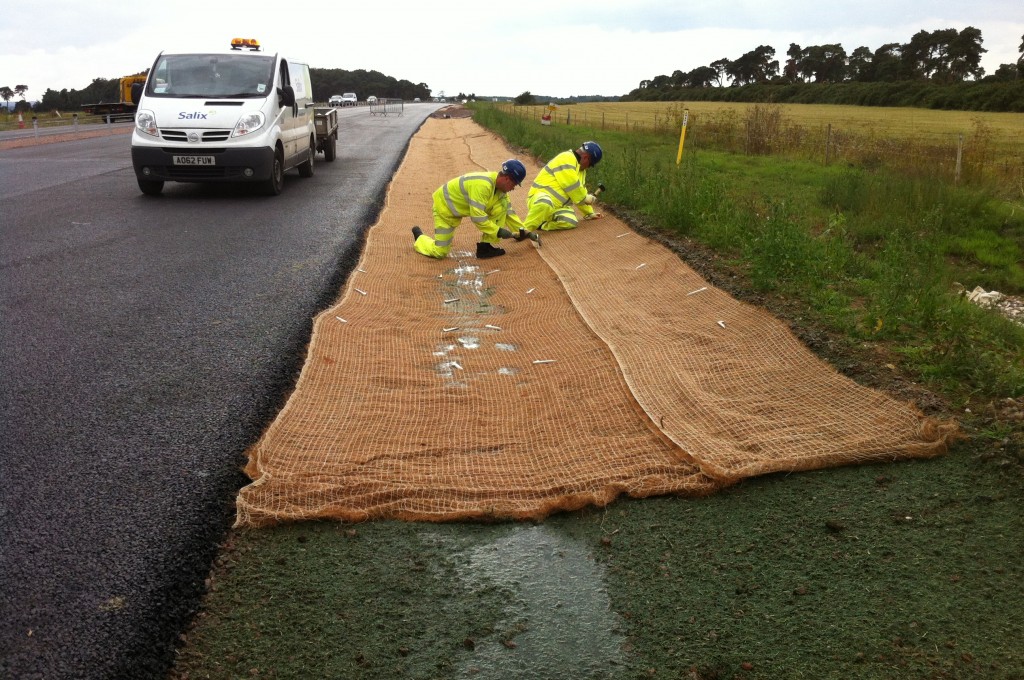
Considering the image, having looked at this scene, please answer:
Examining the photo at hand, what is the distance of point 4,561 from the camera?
2.94 meters

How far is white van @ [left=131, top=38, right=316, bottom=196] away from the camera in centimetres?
1167

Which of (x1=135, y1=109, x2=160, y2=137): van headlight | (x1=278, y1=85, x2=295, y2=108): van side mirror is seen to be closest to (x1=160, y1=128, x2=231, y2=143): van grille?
(x1=135, y1=109, x2=160, y2=137): van headlight

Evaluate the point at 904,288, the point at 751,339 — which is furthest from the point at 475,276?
the point at 904,288

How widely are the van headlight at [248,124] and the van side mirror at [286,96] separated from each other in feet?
3.05

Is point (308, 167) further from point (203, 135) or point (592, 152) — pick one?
point (592, 152)

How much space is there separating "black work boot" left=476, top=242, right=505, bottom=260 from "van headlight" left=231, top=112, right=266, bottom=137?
472 cm

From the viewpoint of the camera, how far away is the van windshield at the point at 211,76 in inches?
484

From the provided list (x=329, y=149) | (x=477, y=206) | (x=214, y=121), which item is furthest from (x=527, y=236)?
(x=329, y=149)

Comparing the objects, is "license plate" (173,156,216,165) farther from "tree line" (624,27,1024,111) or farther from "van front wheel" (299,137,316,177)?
"tree line" (624,27,1024,111)

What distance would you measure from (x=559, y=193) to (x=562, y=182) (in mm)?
147

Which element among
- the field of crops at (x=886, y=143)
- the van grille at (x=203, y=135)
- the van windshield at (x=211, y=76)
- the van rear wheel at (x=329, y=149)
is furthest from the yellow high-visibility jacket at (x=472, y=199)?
the van rear wheel at (x=329, y=149)

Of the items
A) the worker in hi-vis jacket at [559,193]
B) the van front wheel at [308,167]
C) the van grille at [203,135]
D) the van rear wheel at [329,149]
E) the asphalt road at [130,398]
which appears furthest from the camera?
the van rear wheel at [329,149]

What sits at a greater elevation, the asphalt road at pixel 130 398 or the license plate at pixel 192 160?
the license plate at pixel 192 160

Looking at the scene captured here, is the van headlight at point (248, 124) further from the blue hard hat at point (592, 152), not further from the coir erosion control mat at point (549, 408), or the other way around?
the coir erosion control mat at point (549, 408)
